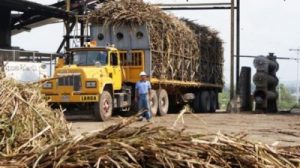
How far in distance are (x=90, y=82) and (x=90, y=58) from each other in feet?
3.58

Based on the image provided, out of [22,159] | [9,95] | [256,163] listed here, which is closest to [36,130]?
[9,95]

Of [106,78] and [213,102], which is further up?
[106,78]

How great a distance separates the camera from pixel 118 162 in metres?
4.28

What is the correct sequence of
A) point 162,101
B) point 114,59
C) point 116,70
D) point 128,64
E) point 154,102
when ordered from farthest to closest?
point 162,101
point 154,102
point 128,64
point 116,70
point 114,59

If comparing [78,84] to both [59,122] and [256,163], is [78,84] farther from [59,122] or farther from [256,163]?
[256,163]

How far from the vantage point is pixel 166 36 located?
77.3 ft

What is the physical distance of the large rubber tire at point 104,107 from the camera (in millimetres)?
19494

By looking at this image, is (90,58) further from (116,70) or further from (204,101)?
(204,101)

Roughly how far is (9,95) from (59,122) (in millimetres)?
955

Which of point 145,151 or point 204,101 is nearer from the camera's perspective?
point 145,151

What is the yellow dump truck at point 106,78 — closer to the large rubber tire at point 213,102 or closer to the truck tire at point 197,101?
the truck tire at point 197,101

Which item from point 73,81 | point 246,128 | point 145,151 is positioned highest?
point 73,81

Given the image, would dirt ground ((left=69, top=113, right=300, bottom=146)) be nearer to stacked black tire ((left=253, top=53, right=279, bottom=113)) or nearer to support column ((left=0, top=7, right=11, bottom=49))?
stacked black tire ((left=253, top=53, right=279, bottom=113))

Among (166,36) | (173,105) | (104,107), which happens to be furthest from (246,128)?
(173,105)
